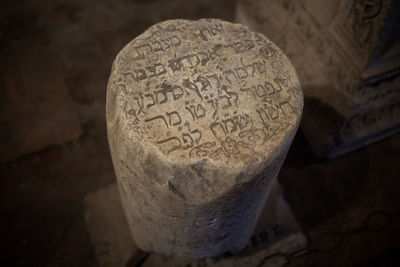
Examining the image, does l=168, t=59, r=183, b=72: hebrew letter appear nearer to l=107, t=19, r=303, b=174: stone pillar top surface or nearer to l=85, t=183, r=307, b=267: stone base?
l=107, t=19, r=303, b=174: stone pillar top surface

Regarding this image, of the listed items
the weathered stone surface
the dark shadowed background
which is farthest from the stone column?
the dark shadowed background

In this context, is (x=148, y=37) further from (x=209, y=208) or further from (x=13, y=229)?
(x=13, y=229)

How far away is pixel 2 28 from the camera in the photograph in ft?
13.2

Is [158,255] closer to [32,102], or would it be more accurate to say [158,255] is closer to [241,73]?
[241,73]

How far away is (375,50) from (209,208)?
1.64 meters

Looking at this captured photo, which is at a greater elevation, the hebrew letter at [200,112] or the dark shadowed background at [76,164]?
the hebrew letter at [200,112]

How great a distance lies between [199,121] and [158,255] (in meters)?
1.43

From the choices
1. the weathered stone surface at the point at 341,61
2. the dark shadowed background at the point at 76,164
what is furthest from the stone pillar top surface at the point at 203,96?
the dark shadowed background at the point at 76,164

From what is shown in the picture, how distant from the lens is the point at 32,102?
3.57 metres

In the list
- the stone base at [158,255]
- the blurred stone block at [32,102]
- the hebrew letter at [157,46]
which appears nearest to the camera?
the hebrew letter at [157,46]

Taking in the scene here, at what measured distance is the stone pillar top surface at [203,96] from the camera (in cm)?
153

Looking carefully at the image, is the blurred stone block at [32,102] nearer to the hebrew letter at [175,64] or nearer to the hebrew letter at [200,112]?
the hebrew letter at [175,64]

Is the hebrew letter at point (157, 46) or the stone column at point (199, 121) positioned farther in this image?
the hebrew letter at point (157, 46)

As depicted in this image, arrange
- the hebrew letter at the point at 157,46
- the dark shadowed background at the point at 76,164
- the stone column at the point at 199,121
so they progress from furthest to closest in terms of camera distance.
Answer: the dark shadowed background at the point at 76,164 → the hebrew letter at the point at 157,46 → the stone column at the point at 199,121
